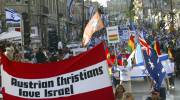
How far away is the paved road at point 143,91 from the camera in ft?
56.9

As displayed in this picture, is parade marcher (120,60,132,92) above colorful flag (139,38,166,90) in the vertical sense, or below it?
below

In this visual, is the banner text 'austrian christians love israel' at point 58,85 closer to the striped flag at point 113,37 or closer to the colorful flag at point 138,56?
the colorful flag at point 138,56

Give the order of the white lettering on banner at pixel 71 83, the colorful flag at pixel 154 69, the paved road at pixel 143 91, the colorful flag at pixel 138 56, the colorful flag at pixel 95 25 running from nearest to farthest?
the white lettering on banner at pixel 71 83, the colorful flag at pixel 154 69, the colorful flag at pixel 95 25, the colorful flag at pixel 138 56, the paved road at pixel 143 91

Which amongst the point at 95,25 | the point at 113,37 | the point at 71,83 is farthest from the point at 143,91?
the point at 71,83

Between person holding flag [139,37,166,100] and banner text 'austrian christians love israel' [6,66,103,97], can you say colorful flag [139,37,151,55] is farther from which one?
banner text 'austrian christians love israel' [6,66,103,97]

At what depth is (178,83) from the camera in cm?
A: 2181

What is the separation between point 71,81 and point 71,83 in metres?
0.03

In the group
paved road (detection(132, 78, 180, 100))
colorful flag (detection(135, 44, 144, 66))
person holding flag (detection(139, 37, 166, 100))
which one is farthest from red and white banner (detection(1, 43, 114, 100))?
paved road (detection(132, 78, 180, 100))

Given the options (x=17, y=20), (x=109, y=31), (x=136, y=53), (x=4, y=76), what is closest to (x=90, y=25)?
(x=136, y=53)

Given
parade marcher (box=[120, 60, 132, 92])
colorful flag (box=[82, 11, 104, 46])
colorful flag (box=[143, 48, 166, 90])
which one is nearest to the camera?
colorful flag (box=[143, 48, 166, 90])

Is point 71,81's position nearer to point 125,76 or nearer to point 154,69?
point 154,69

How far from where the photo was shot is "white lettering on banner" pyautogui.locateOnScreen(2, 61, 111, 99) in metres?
7.40

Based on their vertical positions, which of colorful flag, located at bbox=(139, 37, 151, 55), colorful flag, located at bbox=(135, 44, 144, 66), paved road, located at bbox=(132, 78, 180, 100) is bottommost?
paved road, located at bbox=(132, 78, 180, 100)

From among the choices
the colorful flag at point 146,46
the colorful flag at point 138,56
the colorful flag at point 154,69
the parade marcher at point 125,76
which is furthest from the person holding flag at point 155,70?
the colorful flag at point 138,56
